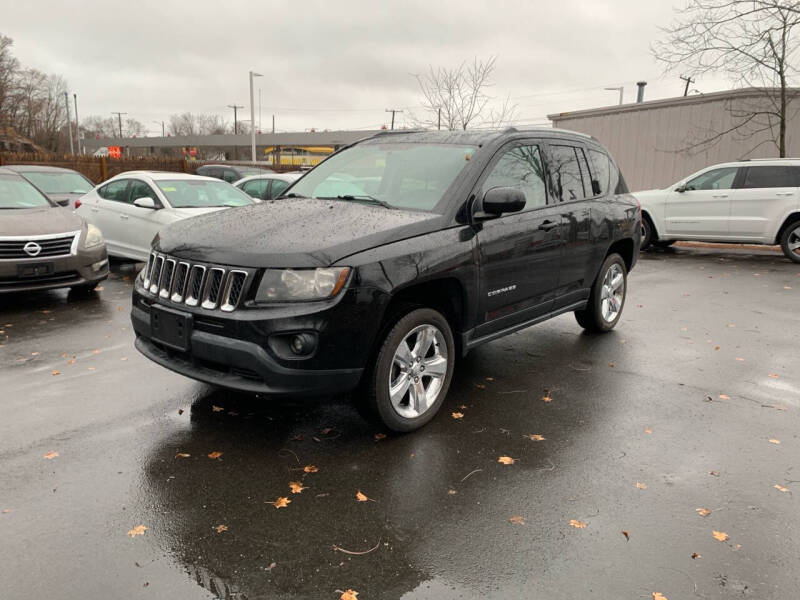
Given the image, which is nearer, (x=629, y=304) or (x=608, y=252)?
(x=608, y=252)

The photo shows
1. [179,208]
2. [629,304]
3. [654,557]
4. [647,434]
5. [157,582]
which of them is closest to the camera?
[157,582]

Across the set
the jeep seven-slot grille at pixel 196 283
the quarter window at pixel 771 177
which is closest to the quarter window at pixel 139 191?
the jeep seven-slot grille at pixel 196 283

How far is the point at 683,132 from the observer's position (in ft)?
55.2

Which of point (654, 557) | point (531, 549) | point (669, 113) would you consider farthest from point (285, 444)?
point (669, 113)

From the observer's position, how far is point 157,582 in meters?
2.56

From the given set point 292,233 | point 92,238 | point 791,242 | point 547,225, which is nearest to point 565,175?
point 547,225

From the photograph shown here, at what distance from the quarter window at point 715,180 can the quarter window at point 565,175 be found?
8.27 metres

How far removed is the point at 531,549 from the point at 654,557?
56 centimetres

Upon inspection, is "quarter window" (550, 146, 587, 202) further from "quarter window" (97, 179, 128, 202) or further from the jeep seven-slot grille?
"quarter window" (97, 179, 128, 202)

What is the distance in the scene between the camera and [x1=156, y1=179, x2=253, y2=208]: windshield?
30.4ft

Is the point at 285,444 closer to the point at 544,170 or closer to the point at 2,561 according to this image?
the point at 2,561

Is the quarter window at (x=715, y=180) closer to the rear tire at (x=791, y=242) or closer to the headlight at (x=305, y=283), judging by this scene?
the rear tire at (x=791, y=242)

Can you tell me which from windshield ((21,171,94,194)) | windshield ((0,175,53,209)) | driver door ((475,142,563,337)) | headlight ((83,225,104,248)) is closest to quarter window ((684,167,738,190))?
driver door ((475,142,563,337))

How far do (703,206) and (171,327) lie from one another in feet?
38.9
